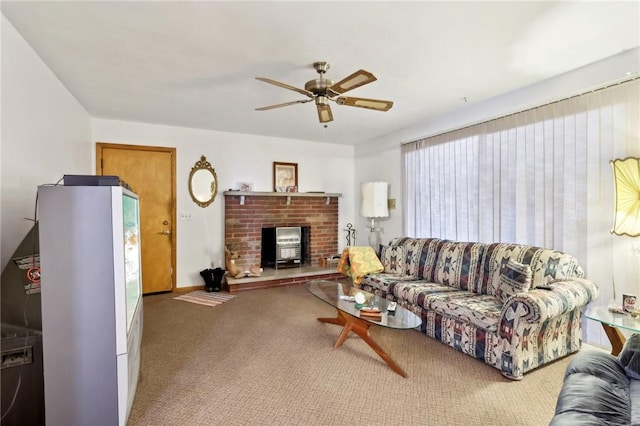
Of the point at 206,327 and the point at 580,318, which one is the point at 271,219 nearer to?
the point at 206,327

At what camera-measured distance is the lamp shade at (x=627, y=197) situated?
2162 mm

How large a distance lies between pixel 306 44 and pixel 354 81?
0.46 m

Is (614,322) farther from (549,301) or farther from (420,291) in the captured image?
(420,291)

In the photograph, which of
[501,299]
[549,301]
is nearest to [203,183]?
[501,299]

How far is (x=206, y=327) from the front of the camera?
3.20 metres

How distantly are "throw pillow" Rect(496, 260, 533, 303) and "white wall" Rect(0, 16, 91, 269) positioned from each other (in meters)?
3.70

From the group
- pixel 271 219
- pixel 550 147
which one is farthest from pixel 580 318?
pixel 271 219

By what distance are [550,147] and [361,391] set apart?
2.80 m

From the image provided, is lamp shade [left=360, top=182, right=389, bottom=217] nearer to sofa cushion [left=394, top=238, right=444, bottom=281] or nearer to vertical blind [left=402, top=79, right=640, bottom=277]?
vertical blind [left=402, top=79, right=640, bottom=277]

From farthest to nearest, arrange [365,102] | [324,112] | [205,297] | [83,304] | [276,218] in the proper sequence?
[276,218]
[205,297]
[324,112]
[365,102]
[83,304]

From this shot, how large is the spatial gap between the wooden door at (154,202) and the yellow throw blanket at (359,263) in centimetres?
257

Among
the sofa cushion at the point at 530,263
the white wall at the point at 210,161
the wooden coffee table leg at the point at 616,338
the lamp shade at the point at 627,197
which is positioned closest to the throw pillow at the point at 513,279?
the sofa cushion at the point at 530,263

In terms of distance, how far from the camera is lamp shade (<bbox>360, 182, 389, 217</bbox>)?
481 centimetres

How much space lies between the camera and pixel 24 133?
2121mm
